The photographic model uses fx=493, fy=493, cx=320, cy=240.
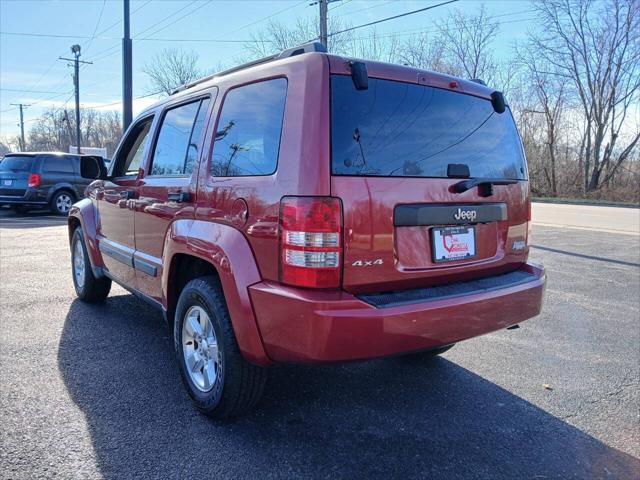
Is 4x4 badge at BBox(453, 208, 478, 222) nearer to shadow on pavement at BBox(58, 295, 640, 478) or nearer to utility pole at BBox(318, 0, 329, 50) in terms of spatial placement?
shadow on pavement at BBox(58, 295, 640, 478)

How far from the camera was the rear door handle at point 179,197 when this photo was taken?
306cm

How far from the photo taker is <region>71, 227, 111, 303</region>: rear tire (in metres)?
5.08

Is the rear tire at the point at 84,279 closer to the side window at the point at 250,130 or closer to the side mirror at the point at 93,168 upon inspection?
the side mirror at the point at 93,168

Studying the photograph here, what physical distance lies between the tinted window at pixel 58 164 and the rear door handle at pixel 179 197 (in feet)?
39.3

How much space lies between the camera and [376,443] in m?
2.69

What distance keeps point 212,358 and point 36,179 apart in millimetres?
12549

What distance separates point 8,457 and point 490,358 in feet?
10.8

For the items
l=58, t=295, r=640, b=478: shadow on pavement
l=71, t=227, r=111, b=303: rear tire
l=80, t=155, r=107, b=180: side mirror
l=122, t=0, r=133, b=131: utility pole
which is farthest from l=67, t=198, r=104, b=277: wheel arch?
l=122, t=0, r=133, b=131: utility pole

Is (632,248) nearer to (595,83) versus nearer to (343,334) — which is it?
(343,334)

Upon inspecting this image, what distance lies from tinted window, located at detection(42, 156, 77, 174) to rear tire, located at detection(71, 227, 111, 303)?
362 inches

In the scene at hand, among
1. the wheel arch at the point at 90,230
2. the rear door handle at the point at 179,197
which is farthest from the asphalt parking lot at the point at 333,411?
the rear door handle at the point at 179,197

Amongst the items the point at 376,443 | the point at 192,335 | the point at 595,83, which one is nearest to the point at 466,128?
the point at 376,443

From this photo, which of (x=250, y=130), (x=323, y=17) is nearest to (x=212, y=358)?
(x=250, y=130)

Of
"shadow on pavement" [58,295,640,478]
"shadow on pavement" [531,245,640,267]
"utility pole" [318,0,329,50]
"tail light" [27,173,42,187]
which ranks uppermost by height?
"utility pole" [318,0,329,50]
